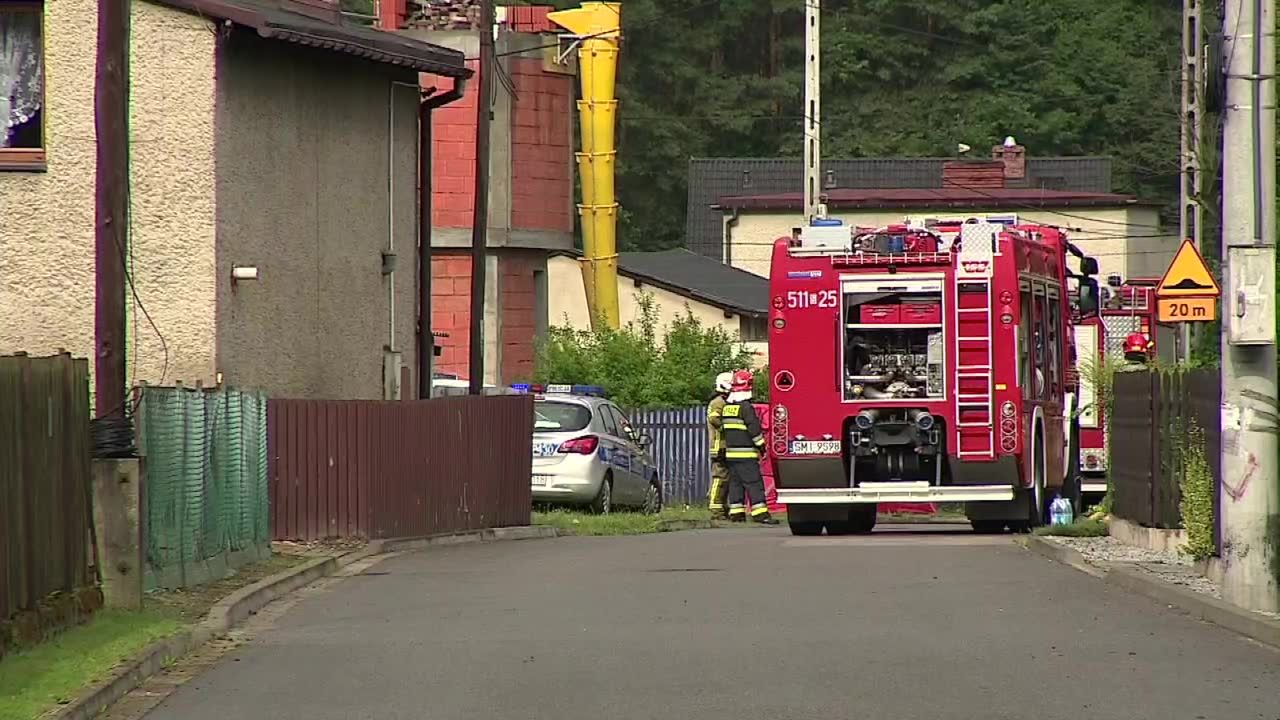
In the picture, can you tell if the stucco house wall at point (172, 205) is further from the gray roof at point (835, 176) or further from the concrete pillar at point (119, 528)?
the gray roof at point (835, 176)

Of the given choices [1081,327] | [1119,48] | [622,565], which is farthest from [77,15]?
[1119,48]

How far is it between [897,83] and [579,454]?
162 feet

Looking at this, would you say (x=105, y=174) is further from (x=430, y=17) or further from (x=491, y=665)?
(x=430, y=17)

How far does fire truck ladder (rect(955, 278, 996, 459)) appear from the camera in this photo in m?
24.6

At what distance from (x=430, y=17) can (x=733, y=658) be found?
3336 cm

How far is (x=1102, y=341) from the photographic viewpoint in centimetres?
3288

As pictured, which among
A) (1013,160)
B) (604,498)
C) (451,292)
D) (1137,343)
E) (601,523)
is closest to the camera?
(601,523)

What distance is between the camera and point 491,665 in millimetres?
12945

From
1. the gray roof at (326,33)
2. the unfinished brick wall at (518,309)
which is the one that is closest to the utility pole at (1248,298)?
the gray roof at (326,33)

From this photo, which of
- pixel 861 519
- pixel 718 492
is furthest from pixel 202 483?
pixel 718 492

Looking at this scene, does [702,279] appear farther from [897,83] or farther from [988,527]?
[988,527]

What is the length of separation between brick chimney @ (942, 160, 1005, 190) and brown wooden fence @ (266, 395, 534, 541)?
1736 inches

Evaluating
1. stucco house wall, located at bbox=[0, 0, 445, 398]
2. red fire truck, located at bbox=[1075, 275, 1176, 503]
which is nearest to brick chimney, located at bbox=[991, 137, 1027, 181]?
red fire truck, located at bbox=[1075, 275, 1176, 503]

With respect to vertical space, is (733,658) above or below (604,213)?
below
